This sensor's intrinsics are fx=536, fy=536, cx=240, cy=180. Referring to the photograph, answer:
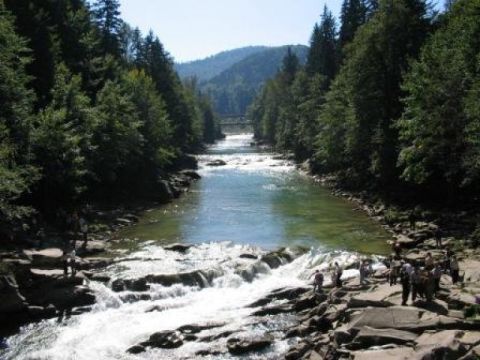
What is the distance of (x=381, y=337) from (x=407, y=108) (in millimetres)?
26800

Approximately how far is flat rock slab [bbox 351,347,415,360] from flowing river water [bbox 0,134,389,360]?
445 cm

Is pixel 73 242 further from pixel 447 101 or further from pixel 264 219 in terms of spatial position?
pixel 447 101

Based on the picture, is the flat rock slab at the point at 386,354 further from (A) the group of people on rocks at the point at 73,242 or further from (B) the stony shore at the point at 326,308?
(A) the group of people on rocks at the point at 73,242

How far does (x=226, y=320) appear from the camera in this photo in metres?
25.3

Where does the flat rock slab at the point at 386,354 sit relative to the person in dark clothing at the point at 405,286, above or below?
below

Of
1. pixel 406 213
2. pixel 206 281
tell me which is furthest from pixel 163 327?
pixel 406 213

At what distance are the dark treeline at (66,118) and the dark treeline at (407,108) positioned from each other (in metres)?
21.7

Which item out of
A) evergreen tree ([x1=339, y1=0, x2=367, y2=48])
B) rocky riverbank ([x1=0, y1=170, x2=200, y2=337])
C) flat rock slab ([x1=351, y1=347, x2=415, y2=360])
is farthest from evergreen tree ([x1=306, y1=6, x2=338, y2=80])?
flat rock slab ([x1=351, y1=347, x2=415, y2=360])

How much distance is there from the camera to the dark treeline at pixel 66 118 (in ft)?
109

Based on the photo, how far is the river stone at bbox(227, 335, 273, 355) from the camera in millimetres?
22188

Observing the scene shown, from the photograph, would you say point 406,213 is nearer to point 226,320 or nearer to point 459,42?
point 459,42

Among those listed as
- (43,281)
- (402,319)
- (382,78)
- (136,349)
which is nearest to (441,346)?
(402,319)

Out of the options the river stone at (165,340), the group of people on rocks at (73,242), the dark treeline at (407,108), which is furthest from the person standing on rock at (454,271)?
the group of people on rocks at (73,242)

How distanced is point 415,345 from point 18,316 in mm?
18098
